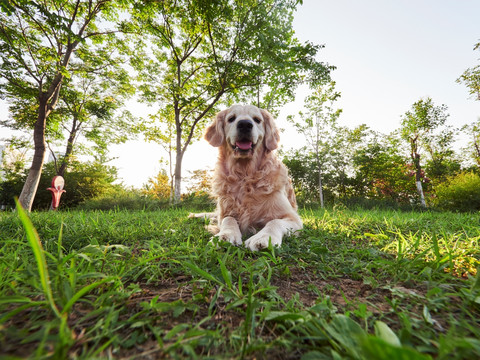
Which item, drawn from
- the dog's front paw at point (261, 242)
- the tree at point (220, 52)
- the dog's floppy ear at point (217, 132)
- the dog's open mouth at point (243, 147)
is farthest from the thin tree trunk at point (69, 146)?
the dog's front paw at point (261, 242)

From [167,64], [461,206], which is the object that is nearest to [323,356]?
[461,206]

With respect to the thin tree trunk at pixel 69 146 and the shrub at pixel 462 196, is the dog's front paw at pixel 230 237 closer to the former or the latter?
the shrub at pixel 462 196

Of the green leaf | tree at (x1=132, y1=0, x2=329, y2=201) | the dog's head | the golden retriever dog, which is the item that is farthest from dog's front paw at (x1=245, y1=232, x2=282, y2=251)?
tree at (x1=132, y1=0, x2=329, y2=201)

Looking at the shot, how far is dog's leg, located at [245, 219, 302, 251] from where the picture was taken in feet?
5.04

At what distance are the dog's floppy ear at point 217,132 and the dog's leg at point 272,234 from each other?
1.67 meters

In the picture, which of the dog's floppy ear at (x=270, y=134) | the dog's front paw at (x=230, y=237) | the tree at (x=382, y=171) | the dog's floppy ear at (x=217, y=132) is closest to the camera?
the dog's front paw at (x=230, y=237)

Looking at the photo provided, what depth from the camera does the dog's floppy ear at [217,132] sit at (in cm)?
320

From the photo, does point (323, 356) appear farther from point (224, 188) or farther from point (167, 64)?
point (167, 64)

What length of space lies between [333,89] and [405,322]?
58.1 feet

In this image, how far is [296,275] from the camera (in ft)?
3.60

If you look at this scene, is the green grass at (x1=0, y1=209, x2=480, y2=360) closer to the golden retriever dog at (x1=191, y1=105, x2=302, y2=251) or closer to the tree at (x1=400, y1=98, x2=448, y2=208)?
the golden retriever dog at (x1=191, y1=105, x2=302, y2=251)

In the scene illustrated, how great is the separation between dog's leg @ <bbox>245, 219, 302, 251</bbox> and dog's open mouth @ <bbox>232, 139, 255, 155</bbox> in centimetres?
107

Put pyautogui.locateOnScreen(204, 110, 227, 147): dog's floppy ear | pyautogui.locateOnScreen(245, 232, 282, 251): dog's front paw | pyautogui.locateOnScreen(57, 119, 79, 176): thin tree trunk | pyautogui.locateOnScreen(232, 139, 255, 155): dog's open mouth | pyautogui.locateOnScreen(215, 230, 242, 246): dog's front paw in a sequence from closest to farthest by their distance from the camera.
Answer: pyautogui.locateOnScreen(245, 232, 282, 251): dog's front paw → pyautogui.locateOnScreen(215, 230, 242, 246): dog's front paw → pyautogui.locateOnScreen(232, 139, 255, 155): dog's open mouth → pyautogui.locateOnScreen(204, 110, 227, 147): dog's floppy ear → pyautogui.locateOnScreen(57, 119, 79, 176): thin tree trunk

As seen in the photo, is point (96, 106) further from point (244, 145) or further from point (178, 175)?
point (244, 145)
